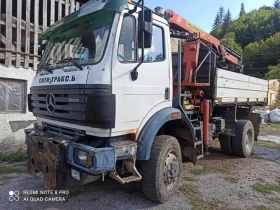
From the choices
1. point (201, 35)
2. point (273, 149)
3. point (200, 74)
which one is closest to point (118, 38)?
point (200, 74)

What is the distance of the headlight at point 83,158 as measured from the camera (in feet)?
11.0

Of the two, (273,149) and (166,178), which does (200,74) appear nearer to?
(166,178)

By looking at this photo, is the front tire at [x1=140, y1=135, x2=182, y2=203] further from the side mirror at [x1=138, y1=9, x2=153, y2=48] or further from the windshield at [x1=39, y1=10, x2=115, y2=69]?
the windshield at [x1=39, y1=10, x2=115, y2=69]

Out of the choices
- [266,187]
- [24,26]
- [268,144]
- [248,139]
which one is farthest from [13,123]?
[268,144]

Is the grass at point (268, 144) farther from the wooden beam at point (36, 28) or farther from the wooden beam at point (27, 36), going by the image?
the wooden beam at point (27, 36)

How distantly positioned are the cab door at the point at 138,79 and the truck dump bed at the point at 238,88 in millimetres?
1997

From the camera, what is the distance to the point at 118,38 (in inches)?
141

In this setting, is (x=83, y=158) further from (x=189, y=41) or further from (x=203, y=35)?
(x=203, y=35)

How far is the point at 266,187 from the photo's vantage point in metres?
5.05

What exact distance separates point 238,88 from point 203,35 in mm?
1572

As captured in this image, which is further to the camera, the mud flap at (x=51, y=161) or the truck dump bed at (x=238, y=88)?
the truck dump bed at (x=238, y=88)

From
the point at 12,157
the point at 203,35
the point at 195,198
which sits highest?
the point at 203,35

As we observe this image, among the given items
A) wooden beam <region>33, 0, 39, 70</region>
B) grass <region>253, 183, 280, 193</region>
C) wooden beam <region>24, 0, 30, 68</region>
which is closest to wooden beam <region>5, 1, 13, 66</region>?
wooden beam <region>24, 0, 30, 68</region>

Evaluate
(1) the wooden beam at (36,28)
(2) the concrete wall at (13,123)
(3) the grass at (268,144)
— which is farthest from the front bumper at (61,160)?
(3) the grass at (268,144)
